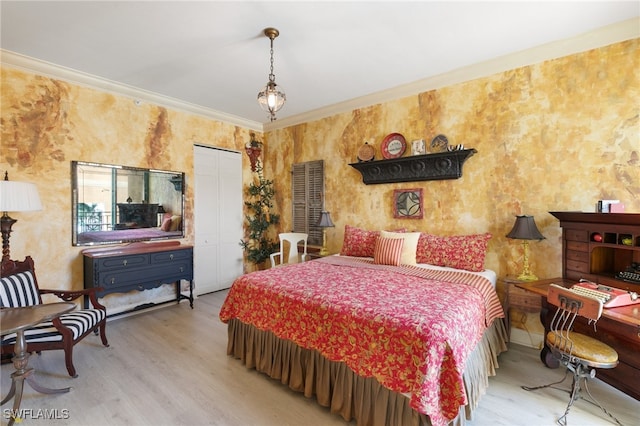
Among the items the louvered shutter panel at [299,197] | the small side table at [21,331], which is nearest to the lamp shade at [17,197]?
the small side table at [21,331]

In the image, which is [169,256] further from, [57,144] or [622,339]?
[622,339]

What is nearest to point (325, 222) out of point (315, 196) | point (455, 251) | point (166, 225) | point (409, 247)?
point (315, 196)

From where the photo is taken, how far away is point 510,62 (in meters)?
3.05

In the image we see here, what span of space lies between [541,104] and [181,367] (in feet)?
14.4

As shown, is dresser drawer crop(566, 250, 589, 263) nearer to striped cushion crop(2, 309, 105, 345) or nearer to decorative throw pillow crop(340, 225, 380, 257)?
decorative throw pillow crop(340, 225, 380, 257)

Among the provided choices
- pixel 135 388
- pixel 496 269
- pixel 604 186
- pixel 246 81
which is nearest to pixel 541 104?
pixel 604 186

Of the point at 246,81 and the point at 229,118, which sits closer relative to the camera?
the point at 246,81

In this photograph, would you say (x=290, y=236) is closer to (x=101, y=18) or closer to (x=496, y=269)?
(x=496, y=269)

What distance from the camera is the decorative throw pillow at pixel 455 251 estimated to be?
300cm

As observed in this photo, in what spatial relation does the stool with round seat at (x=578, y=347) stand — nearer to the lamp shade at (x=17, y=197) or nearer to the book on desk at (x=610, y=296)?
the book on desk at (x=610, y=296)

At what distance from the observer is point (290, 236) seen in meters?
4.69

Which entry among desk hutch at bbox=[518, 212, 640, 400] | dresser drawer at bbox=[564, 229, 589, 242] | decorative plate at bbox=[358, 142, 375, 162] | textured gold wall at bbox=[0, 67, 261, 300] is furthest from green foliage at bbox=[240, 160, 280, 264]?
dresser drawer at bbox=[564, 229, 589, 242]

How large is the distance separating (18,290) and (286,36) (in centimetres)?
331

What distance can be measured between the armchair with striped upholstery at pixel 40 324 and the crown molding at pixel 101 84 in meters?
2.11
